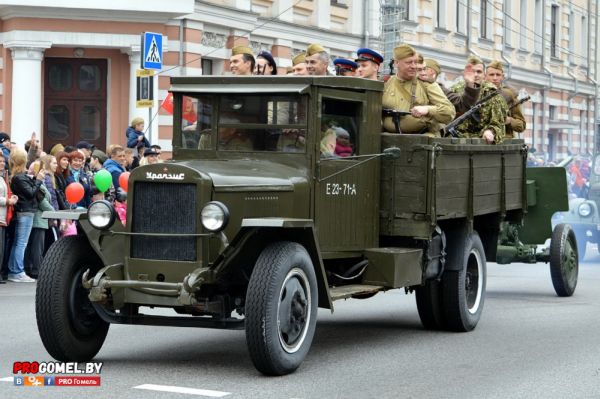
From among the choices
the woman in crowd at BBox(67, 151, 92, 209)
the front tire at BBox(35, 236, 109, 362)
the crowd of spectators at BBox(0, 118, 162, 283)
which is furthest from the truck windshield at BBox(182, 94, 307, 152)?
the woman in crowd at BBox(67, 151, 92, 209)

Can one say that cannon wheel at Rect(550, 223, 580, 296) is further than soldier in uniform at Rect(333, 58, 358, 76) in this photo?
Yes

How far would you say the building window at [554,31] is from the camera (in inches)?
1992

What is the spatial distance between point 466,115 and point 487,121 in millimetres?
624

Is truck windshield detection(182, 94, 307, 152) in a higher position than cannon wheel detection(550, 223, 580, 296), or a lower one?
higher

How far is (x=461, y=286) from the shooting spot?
472 inches

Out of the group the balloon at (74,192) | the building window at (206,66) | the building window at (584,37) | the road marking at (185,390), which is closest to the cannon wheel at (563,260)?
the balloon at (74,192)

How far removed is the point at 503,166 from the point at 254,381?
492cm

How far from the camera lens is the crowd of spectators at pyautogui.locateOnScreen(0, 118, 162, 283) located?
16719 millimetres

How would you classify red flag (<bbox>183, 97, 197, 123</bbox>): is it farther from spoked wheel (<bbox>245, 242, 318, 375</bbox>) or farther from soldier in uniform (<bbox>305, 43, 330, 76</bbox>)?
spoked wheel (<bbox>245, 242, 318, 375</bbox>)

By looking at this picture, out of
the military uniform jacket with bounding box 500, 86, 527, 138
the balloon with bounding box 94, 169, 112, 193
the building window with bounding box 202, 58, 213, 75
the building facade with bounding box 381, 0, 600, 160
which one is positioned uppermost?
the building facade with bounding box 381, 0, 600, 160

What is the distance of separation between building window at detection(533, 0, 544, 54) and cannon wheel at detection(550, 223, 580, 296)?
33.7 m

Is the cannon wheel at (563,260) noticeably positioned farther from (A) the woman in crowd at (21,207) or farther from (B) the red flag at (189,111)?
(A) the woman in crowd at (21,207)

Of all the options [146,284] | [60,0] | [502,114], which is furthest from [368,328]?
[60,0]

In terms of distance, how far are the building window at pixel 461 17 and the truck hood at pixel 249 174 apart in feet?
104
